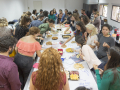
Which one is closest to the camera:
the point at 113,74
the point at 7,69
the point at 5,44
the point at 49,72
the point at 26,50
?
the point at 49,72

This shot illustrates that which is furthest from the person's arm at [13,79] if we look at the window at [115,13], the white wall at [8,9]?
the window at [115,13]

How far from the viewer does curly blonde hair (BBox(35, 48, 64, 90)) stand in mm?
926

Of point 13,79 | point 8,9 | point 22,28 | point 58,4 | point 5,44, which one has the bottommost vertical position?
point 13,79

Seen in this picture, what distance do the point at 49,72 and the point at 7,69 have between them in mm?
512

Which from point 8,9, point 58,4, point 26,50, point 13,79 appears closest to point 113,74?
point 13,79

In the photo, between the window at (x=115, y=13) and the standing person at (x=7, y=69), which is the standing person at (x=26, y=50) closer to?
the standing person at (x=7, y=69)

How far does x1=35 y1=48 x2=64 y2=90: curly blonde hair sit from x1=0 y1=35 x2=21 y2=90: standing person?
38cm

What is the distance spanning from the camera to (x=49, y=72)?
Result: 928mm

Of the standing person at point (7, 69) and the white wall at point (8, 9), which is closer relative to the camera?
the standing person at point (7, 69)

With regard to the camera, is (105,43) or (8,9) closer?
(105,43)

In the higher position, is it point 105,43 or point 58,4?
point 58,4

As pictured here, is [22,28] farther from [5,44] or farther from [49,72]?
[49,72]

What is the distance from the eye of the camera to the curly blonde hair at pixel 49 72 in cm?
93

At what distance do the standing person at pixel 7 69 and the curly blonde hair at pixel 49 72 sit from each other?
0.38 metres
